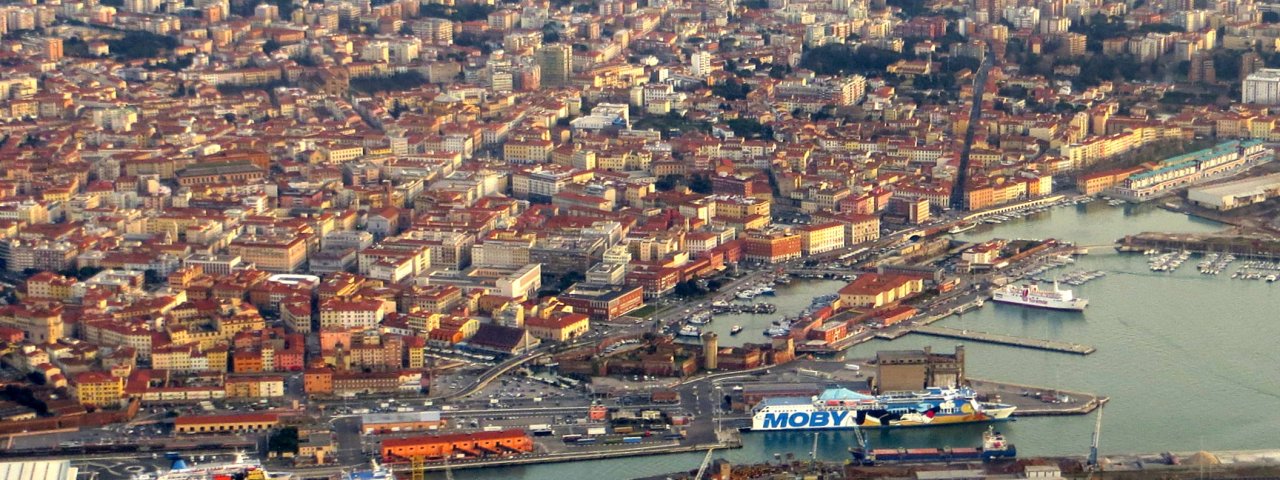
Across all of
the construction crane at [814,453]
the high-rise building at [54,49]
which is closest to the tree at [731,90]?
the high-rise building at [54,49]

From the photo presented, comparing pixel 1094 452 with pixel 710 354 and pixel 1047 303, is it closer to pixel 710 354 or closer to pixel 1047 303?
pixel 710 354

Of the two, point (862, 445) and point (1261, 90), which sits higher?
point (1261, 90)

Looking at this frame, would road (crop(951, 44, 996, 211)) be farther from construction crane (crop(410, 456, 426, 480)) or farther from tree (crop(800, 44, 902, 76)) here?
construction crane (crop(410, 456, 426, 480))

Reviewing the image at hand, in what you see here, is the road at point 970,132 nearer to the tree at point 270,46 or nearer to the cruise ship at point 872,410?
the cruise ship at point 872,410

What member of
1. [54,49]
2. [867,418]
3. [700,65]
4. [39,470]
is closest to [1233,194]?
[867,418]

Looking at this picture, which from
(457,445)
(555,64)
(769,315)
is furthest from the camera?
(555,64)

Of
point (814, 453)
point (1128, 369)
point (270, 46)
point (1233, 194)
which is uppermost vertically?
point (270, 46)

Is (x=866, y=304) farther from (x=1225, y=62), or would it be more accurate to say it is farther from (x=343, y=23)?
(x=343, y=23)

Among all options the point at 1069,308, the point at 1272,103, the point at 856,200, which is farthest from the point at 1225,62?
the point at 1069,308
